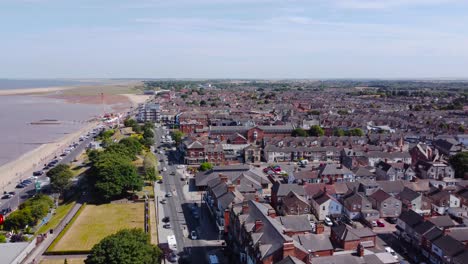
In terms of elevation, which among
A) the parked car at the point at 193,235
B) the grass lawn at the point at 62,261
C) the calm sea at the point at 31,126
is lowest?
the grass lawn at the point at 62,261

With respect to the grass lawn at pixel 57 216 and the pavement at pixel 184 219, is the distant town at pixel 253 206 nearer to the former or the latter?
the pavement at pixel 184 219

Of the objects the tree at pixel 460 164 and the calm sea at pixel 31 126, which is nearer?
the tree at pixel 460 164

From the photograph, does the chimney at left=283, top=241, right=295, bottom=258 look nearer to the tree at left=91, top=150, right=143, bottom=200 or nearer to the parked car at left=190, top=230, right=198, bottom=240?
the parked car at left=190, top=230, right=198, bottom=240

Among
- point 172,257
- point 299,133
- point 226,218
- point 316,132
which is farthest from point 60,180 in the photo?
point 316,132

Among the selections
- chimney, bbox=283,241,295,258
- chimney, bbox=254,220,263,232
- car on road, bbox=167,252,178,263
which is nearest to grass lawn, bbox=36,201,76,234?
car on road, bbox=167,252,178,263

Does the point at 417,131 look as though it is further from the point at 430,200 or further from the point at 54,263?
the point at 54,263

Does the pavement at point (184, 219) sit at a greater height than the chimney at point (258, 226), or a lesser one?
lesser

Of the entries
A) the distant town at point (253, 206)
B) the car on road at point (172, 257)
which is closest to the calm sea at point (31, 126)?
the distant town at point (253, 206)
